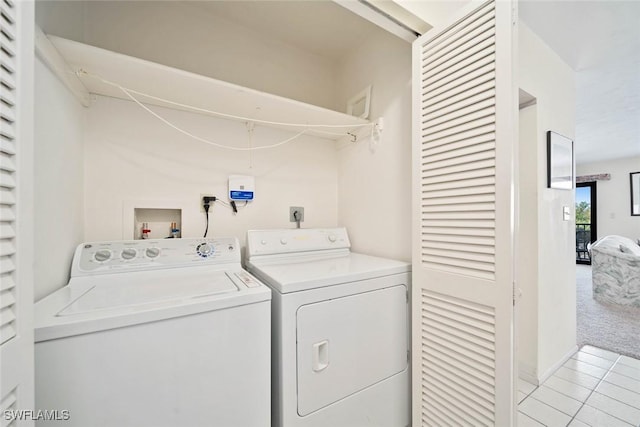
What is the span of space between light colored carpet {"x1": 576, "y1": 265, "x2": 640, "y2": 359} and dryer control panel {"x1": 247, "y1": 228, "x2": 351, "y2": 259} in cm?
258

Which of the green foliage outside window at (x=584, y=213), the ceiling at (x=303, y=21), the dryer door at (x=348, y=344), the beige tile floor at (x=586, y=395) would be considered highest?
the ceiling at (x=303, y=21)

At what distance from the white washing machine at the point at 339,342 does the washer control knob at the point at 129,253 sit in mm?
591

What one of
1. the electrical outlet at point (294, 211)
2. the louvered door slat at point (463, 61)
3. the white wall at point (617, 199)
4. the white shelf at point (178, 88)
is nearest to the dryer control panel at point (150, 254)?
the electrical outlet at point (294, 211)

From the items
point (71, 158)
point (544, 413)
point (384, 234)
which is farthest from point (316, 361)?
point (544, 413)

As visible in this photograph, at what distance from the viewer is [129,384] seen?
0.79m

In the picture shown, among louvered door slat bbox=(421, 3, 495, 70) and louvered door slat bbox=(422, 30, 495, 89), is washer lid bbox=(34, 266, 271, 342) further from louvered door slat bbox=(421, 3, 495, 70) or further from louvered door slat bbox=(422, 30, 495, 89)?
louvered door slat bbox=(421, 3, 495, 70)

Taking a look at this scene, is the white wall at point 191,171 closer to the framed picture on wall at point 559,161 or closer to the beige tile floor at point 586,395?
the framed picture on wall at point 559,161

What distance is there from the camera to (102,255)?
4.03 ft

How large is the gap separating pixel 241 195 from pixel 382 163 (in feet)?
3.44

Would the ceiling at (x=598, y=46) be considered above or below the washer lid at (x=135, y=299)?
above

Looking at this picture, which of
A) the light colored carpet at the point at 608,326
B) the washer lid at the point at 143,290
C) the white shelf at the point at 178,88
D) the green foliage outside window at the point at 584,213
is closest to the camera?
the washer lid at the point at 143,290

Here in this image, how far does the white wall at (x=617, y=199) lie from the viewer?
5719 mm

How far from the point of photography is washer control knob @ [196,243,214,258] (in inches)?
56.3

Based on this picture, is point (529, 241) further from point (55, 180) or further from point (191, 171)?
point (55, 180)
